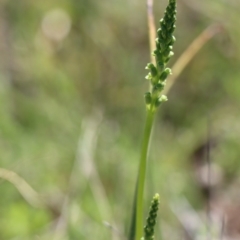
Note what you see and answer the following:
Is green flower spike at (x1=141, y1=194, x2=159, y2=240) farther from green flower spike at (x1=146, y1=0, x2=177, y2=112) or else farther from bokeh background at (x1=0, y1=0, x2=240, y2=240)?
bokeh background at (x1=0, y1=0, x2=240, y2=240)

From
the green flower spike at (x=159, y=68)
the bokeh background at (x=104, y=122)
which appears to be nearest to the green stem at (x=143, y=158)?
the green flower spike at (x=159, y=68)

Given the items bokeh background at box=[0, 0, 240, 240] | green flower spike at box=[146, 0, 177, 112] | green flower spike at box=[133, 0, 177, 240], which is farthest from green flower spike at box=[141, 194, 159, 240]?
bokeh background at box=[0, 0, 240, 240]

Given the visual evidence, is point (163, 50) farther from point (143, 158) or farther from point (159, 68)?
point (143, 158)

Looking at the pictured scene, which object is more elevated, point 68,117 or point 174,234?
point 68,117

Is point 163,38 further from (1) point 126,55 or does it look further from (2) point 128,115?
(1) point 126,55

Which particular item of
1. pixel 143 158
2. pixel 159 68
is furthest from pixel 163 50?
pixel 143 158

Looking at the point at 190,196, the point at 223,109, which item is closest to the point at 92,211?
the point at 190,196

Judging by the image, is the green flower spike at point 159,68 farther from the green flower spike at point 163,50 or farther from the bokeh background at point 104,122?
the bokeh background at point 104,122
